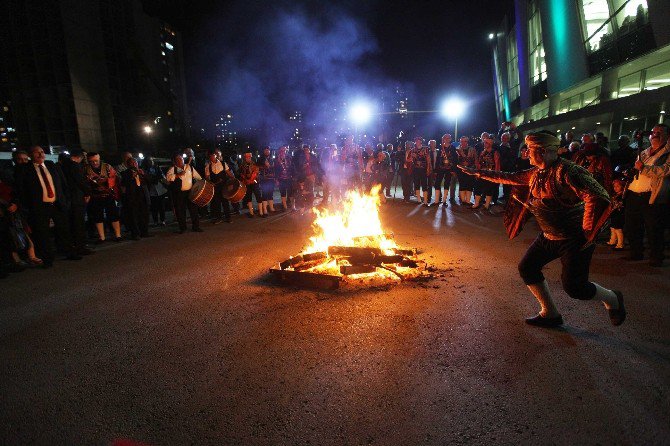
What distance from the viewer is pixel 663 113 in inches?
442

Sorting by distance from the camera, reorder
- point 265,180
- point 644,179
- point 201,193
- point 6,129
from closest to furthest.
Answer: point 644,179
point 201,193
point 265,180
point 6,129

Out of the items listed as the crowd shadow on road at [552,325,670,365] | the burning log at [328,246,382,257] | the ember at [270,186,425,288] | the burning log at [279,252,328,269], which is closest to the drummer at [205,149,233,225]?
the ember at [270,186,425,288]

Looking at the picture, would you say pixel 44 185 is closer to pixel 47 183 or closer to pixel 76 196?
pixel 47 183

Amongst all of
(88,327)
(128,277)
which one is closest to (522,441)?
(88,327)

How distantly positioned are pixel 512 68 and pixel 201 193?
32.7 m

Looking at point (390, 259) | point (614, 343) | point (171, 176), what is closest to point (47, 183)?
point (171, 176)

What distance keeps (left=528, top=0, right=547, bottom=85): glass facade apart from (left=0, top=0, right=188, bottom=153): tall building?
3271cm

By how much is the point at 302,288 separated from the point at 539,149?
333 centimetres

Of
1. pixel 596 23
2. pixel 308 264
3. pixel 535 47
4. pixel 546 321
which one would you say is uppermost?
pixel 535 47

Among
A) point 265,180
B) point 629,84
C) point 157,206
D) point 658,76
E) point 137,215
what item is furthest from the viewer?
point 629,84

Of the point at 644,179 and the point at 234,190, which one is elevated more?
the point at 234,190

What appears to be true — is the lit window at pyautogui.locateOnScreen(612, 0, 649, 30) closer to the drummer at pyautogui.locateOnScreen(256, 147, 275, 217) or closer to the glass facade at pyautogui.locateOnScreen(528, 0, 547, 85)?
the glass facade at pyautogui.locateOnScreen(528, 0, 547, 85)

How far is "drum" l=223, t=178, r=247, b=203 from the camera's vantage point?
9.44 metres

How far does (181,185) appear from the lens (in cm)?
890
